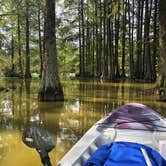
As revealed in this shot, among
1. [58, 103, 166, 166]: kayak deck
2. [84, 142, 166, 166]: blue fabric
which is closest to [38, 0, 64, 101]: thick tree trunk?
[58, 103, 166, 166]: kayak deck

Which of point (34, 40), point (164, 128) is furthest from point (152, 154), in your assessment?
point (34, 40)

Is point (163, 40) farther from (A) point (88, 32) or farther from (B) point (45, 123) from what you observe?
(A) point (88, 32)

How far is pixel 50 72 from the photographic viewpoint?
1096 cm

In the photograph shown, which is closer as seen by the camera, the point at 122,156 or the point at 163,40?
the point at 122,156

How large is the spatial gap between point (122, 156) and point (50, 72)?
8.06 meters

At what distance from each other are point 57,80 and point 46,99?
2.40ft

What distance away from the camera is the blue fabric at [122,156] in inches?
113

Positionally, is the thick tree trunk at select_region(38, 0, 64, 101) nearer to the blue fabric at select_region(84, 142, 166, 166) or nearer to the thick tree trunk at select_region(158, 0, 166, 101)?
the thick tree trunk at select_region(158, 0, 166, 101)

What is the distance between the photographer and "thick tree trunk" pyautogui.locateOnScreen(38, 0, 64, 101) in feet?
35.8

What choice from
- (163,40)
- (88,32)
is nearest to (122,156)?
(163,40)

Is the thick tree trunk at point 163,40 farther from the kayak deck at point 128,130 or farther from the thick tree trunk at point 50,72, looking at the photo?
the kayak deck at point 128,130

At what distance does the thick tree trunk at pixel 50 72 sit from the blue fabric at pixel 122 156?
759cm

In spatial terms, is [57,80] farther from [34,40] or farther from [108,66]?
[34,40]

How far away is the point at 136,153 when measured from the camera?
316 centimetres
